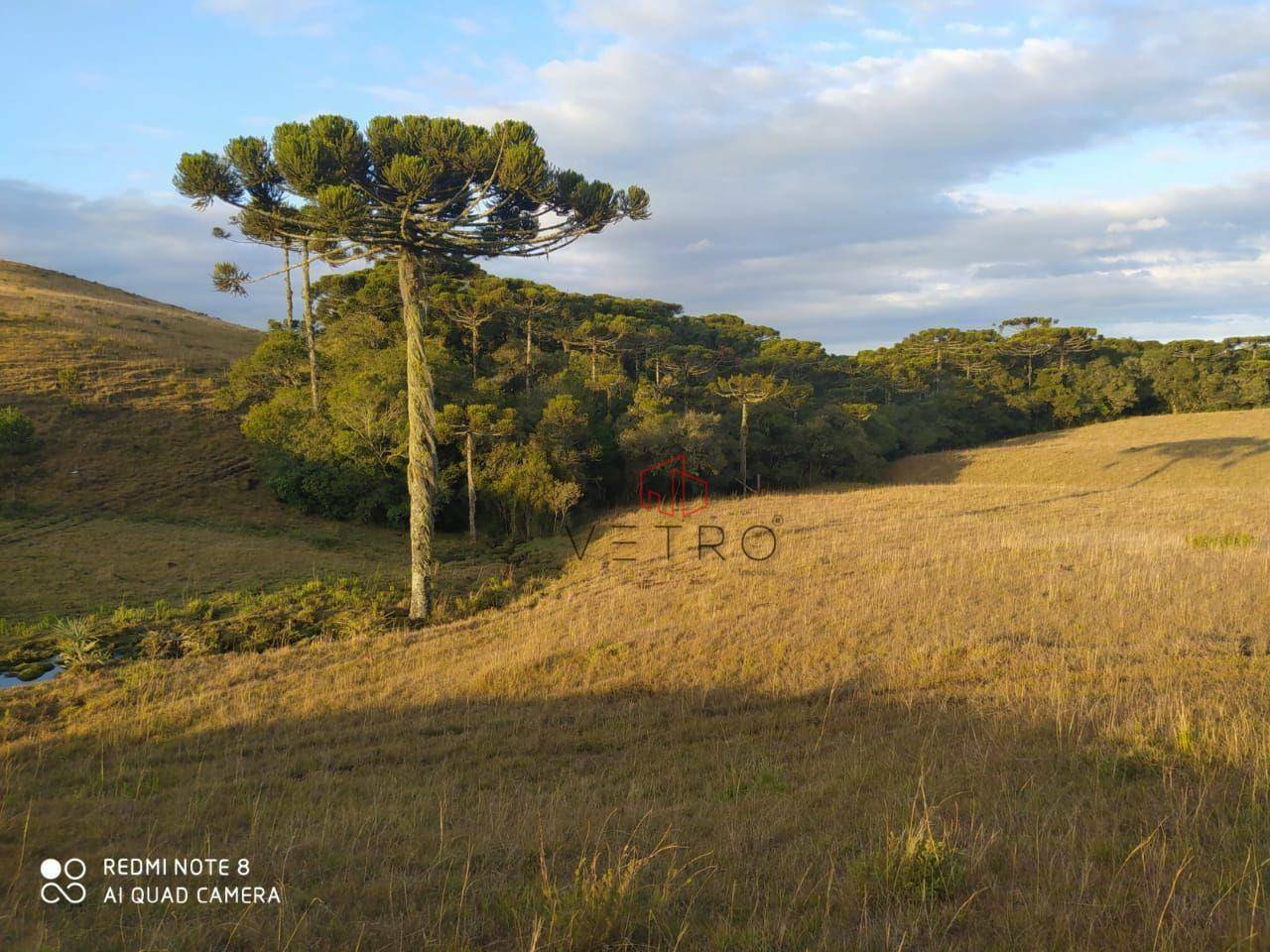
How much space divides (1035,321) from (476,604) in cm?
7915

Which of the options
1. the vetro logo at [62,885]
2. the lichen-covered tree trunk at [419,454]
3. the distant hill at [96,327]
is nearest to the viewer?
the vetro logo at [62,885]

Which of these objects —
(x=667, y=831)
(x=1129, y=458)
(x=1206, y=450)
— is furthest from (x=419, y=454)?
(x=1206, y=450)

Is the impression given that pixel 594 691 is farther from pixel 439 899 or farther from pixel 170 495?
pixel 170 495

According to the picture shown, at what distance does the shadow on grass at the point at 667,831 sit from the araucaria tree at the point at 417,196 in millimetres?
8288

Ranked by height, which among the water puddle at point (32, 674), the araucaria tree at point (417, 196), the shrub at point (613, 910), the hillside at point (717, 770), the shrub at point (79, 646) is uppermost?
the araucaria tree at point (417, 196)

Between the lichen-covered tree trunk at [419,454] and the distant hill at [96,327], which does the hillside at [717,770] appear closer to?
the lichen-covered tree trunk at [419,454]

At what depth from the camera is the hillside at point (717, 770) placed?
326cm

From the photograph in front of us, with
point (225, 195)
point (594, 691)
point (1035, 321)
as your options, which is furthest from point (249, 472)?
point (1035, 321)

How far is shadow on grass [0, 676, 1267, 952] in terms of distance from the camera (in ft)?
10.4

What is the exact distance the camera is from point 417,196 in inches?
535

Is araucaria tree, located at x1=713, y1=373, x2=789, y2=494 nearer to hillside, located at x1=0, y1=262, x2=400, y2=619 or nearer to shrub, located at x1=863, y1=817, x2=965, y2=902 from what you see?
hillside, located at x1=0, y1=262, x2=400, y2=619

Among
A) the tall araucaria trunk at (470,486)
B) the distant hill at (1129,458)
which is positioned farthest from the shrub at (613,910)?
the distant hill at (1129,458)

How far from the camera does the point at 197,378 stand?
40625mm

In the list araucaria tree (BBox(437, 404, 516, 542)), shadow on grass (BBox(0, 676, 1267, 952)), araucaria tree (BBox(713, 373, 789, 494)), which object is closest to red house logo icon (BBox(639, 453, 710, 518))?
araucaria tree (BBox(713, 373, 789, 494))
